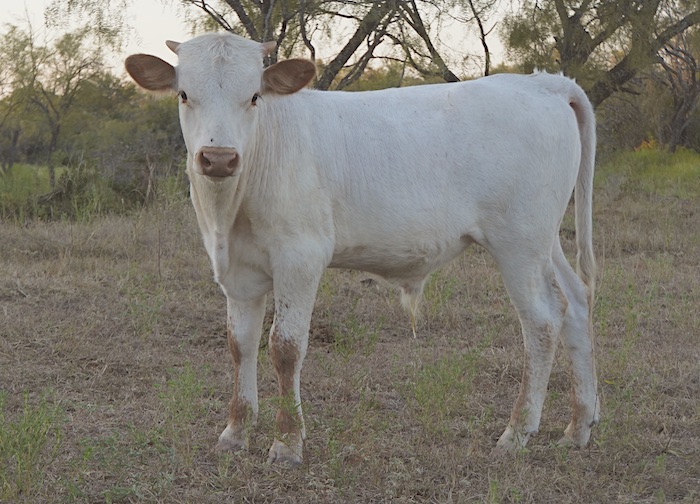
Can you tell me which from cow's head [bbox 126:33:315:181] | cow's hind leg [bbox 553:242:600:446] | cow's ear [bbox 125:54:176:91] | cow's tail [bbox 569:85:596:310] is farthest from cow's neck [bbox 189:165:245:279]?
cow's tail [bbox 569:85:596:310]

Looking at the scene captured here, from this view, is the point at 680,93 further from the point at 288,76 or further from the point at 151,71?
the point at 151,71

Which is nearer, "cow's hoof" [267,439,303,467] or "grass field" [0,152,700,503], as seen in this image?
"grass field" [0,152,700,503]

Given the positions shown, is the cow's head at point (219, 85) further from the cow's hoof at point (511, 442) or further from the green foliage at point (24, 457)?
the cow's hoof at point (511, 442)

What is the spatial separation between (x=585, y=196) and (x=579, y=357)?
900mm

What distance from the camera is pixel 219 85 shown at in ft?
13.2

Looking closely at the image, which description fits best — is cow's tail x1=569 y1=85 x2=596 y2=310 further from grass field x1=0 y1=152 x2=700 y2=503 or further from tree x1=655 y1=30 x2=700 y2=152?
tree x1=655 y1=30 x2=700 y2=152

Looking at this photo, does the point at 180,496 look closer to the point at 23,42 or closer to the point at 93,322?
the point at 93,322

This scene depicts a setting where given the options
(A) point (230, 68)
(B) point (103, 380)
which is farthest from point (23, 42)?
(A) point (230, 68)

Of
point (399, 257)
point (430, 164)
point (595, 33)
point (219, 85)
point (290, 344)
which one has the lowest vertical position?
point (290, 344)

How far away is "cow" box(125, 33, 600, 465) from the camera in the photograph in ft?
13.8

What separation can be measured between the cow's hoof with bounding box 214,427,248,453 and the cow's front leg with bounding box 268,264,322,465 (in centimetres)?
24

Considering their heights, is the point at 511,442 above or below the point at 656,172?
below

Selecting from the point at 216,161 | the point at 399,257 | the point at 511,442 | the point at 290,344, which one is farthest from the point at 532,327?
the point at 216,161

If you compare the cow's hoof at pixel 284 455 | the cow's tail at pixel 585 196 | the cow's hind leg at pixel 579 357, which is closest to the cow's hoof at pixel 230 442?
the cow's hoof at pixel 284 455
